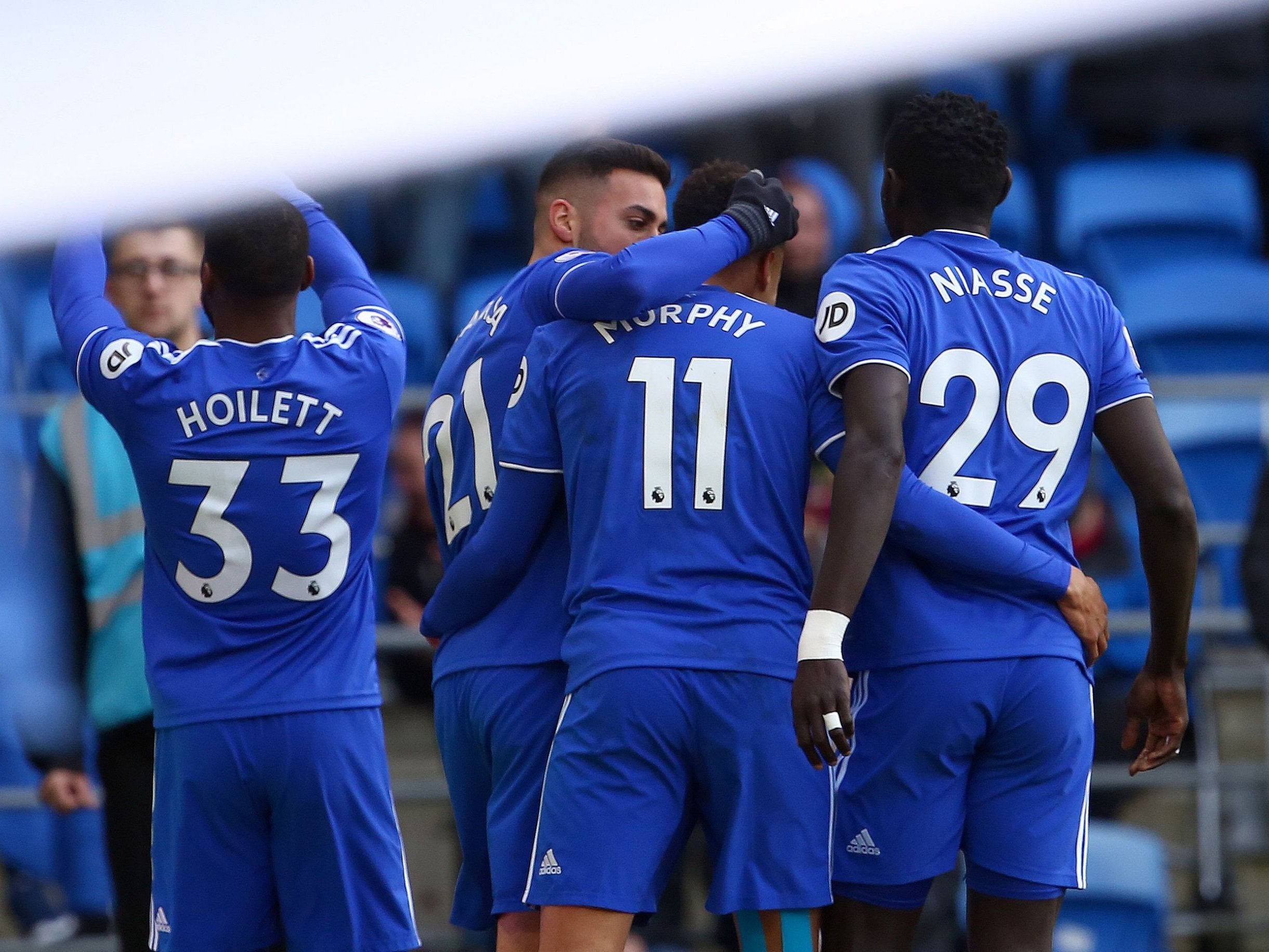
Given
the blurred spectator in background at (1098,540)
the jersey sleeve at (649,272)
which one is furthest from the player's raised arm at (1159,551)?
the blurred spectator in background at (1098,540)

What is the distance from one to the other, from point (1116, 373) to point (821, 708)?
35.8 inches

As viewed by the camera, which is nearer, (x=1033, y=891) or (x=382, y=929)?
(x=1033, y=891)

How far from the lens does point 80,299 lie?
11.1ft

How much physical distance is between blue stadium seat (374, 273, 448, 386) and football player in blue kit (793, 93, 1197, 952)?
15.5 feet

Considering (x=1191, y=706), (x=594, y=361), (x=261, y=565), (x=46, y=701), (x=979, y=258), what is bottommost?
(x=1191, y=706)

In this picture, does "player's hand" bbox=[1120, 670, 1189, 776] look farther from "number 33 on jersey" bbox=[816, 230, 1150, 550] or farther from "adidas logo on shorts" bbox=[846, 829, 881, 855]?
"adidas logo on shorts" bbox=[846, 829, 881, 855]

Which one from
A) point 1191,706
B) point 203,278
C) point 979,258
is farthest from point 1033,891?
point 1191,706

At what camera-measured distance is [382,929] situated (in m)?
3.35

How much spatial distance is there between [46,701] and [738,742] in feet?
7.99

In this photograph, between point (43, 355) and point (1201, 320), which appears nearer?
point (43, 355)

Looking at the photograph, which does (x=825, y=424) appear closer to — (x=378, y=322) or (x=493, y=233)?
(x=378, y=322)

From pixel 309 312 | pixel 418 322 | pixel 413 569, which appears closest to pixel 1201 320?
pixel 418 322

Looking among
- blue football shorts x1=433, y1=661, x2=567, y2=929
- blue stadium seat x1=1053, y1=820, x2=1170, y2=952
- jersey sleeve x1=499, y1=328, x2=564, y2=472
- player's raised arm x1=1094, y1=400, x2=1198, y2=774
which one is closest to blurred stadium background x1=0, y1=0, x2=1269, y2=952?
blue stadium seat x1=1053, y1=820, x2=1170, y2=952

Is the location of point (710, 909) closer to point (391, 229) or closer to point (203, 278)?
point (203, 278)
